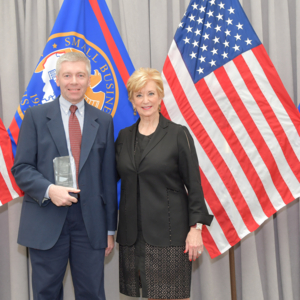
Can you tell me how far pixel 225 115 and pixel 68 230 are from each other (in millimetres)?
1362

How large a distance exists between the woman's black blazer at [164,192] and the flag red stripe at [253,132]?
66 cm

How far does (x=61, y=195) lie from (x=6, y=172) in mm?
779

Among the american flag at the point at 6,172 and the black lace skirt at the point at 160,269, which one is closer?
the black lace skirt at the point at 160,269

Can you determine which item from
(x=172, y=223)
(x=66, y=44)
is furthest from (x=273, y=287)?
(x=66, y=44)

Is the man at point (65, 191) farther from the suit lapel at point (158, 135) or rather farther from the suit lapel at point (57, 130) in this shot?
the suit lapel at point (158, 135)

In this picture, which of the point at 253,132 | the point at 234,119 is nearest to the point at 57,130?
the point at 234,119

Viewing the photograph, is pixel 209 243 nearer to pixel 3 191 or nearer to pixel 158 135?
pixel 158 135

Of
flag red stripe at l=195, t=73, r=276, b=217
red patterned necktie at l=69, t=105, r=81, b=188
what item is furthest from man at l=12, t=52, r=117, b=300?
flag red stripe at l=195, t=73, r=276, b=217

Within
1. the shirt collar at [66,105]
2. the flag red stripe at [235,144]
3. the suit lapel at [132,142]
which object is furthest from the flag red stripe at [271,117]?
the shirt collar at [66,105]

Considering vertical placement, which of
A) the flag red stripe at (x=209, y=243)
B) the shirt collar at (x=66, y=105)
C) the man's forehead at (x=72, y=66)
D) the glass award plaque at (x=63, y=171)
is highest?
the man's forehead at (x=72, y=66)

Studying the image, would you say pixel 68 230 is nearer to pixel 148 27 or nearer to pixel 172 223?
pixel 172 223

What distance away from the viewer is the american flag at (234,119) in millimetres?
2193

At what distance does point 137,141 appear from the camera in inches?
71.9

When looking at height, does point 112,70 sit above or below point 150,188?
above
